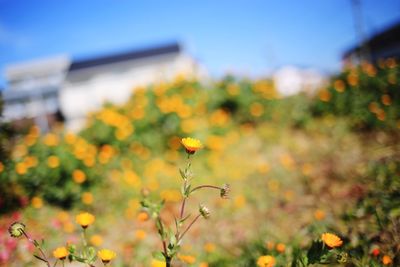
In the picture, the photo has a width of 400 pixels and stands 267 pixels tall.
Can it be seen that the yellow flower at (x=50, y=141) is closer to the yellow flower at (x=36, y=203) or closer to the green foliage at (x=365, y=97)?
the yellow flower at (x=36, y=203)

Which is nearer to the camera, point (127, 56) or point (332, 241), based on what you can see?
point (332, 241)

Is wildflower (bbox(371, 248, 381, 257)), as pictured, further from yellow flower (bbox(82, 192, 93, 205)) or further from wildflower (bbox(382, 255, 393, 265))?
yellow flower (bbox(82, 192, 93, 205))

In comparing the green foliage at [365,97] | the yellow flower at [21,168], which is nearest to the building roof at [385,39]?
the green foliage at [365,97]

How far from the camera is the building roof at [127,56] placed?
21922 millimetres

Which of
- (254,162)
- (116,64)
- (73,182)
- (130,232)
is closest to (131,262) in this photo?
(130,232)

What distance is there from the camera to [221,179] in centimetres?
413

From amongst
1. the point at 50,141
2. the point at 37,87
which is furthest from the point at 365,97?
the point at 37,87

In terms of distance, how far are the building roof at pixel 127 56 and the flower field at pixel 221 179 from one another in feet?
53.4

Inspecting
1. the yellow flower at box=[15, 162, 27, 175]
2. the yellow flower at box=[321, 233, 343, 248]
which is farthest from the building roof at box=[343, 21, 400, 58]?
the yellow flower at box=[321, 233, 343, 248]

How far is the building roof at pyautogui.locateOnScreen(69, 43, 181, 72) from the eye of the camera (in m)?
21.9

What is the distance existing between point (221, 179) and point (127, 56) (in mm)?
20958

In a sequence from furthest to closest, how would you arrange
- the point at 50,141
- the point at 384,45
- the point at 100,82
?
the point at 100,82
the point at 384,45
the point at 50,141

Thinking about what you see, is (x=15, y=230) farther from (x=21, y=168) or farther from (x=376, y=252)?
(x=21, y=168)

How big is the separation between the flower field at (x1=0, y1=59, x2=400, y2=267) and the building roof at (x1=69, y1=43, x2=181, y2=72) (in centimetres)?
1626
